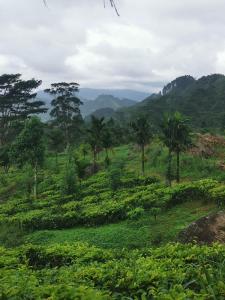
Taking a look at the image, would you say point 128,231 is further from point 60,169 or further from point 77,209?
point 60,169

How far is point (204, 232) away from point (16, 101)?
52975 mm

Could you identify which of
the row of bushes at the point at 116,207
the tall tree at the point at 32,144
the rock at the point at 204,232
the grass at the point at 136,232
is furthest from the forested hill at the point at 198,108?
the rock at the point at 204,232

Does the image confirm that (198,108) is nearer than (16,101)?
No

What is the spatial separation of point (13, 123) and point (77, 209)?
35.3 meters

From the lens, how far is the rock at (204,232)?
21.7 meters

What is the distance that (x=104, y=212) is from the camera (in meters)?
31.4

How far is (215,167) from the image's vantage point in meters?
48.8

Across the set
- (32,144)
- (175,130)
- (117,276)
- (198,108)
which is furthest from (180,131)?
(198,108)

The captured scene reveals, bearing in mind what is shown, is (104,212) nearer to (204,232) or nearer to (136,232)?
(136,232)

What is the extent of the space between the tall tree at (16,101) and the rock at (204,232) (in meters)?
50.8

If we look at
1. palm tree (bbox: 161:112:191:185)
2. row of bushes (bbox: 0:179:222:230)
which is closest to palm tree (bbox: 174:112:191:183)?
palm tree (bbox: 161:112:191:185)

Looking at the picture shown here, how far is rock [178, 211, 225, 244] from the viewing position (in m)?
21.7

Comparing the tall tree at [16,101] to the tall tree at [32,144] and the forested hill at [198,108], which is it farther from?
the forested hill at [198,108]

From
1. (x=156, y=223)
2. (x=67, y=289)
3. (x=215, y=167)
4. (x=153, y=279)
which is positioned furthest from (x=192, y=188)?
(x=67, y=289)
